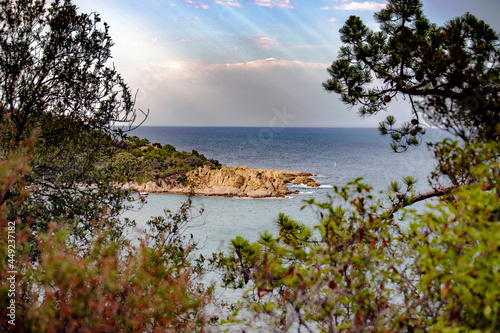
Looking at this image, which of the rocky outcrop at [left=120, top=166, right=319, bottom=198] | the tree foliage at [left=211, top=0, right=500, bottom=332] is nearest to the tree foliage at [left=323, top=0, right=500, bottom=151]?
the tree foliage at [left=211, top=0, right=500, bottom=332]

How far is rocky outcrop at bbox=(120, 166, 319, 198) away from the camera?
33219mm

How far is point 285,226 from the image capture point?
14.0ft

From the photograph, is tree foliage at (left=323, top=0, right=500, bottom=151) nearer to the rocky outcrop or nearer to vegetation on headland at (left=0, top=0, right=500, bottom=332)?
vegetation on headland at (left=0, top=0, right=500, bottom=332)

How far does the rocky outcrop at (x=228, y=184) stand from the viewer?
33.2m

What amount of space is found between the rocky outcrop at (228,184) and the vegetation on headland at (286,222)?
86.5ft

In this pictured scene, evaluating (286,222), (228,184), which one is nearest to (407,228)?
(286,222)

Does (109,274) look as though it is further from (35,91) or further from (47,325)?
(35,91)

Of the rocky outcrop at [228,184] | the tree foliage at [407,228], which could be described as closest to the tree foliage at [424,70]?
the tree foliage at [407,228]

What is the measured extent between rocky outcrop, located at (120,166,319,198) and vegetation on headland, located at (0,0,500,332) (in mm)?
26380

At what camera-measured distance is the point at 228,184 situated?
35.1 meters

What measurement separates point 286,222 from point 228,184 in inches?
1217

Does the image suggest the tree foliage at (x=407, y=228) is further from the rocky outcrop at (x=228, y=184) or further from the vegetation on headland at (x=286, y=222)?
the rocky outcrop at (x=228, y=184)

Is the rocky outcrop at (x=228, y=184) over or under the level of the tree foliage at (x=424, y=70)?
under

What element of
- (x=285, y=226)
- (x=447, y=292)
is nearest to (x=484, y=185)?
(x=447, y=292)
